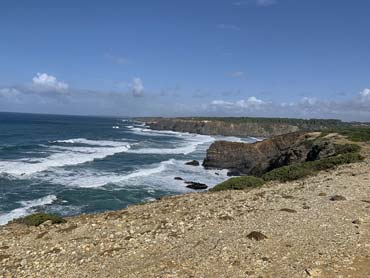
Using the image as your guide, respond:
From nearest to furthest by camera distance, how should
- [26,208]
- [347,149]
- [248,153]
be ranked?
1. [26,208]
2. [347,149]
3. [248,153]

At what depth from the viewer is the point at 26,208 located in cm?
3006

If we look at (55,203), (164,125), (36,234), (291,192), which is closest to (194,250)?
(36,234)

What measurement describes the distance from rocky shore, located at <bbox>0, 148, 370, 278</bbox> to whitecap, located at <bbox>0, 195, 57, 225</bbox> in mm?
10379

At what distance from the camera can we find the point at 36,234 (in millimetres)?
15594

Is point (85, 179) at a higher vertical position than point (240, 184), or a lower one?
lower

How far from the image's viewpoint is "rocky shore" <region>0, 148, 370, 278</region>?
1034cm

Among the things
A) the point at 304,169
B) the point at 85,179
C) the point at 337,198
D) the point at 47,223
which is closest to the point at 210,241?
the point at 337,198

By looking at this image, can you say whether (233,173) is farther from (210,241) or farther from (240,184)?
(210,241)

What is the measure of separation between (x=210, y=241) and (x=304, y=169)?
57.6 feet

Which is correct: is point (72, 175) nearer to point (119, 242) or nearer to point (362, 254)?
point (119, 242)

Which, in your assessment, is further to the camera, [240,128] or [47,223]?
[240,128]

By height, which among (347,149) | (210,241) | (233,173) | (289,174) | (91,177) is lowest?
(233,173)

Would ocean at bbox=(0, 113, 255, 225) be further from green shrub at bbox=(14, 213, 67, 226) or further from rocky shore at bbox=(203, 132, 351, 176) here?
green shrub at bbox=(14, 213, 67, 226)

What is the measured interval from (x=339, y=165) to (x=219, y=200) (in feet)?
45.3
